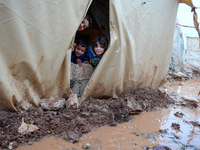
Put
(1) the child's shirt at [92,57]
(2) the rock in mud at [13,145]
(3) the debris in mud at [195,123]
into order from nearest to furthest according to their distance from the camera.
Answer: (2) the rock in mud at [13,145] < (3) the debris in mud at [195,123] < (1) the child's shirt at [92,57]

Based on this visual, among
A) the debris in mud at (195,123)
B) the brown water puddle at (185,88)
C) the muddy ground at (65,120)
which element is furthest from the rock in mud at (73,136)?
the brown water puddle at (185,88)

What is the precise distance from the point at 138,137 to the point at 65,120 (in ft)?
2.82

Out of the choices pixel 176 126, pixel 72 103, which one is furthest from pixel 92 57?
pixel 176 126

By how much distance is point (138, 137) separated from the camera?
1.81m

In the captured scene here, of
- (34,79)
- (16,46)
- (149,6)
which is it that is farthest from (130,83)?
(16,46)

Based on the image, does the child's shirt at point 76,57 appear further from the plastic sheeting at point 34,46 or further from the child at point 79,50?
the plastic sheeting at point 34,46

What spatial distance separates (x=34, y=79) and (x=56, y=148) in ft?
2.84

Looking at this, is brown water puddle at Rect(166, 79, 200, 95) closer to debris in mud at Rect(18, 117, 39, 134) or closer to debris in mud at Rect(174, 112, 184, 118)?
debris in mud at Rect(174, 112, 184, 118)

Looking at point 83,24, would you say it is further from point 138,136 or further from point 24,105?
point 138,136

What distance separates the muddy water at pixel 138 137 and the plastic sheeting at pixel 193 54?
7.48 metres

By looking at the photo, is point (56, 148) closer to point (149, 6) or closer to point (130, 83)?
point (130, 83)

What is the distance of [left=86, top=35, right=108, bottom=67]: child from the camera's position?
2.75 m

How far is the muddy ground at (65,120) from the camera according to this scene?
5.15 ft

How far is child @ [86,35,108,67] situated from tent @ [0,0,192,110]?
41cm
